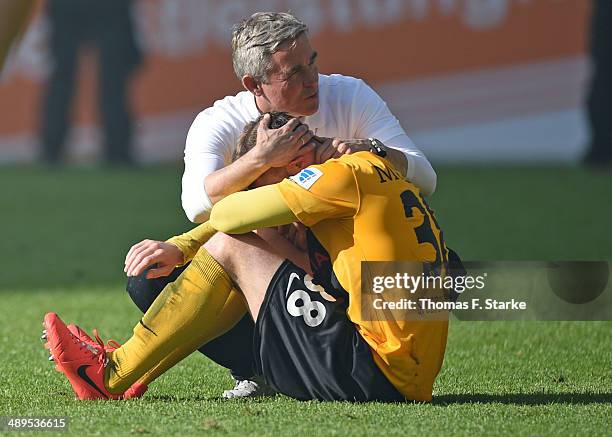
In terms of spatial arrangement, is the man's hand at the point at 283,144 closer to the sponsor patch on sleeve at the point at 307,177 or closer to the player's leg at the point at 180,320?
the sponsor patch on sleeve at the point at 307,177

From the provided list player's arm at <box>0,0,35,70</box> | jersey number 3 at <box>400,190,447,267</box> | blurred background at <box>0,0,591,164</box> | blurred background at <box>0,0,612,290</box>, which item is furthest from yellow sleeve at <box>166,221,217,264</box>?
blurred background at <box>0,0,591,164</box>

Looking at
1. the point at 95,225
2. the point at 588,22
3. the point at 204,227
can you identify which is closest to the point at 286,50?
the point at 204,227

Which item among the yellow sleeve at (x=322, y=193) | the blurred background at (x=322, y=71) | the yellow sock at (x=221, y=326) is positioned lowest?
the blurred background at (x=322, y=71)

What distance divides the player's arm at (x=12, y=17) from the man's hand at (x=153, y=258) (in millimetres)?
1790

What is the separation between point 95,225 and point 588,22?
5984 mm

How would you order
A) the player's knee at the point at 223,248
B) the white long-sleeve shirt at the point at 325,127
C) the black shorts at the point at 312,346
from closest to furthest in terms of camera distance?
1. the black shorts at the point at 312,346
2. the player's knee at the point at 223,248
3. the white long-sleeve shirt at the point at 325,127

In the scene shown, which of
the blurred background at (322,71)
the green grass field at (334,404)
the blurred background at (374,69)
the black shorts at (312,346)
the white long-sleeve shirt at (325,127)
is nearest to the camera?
the green grass field at (334,404)

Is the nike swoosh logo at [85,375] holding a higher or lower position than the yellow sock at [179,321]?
lower

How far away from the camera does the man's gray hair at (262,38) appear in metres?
3.99

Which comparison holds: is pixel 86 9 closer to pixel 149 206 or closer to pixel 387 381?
pixel 149 206

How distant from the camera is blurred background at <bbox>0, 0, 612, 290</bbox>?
13.0 m

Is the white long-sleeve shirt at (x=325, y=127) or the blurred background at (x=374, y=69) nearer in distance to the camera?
the white long-sleeve shirt at (x=325, y=127)

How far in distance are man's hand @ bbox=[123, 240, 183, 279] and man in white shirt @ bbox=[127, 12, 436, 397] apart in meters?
0.02

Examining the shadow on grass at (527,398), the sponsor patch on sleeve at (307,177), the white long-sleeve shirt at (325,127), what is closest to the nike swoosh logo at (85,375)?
the white long-sleeve shirt at (325,127)
